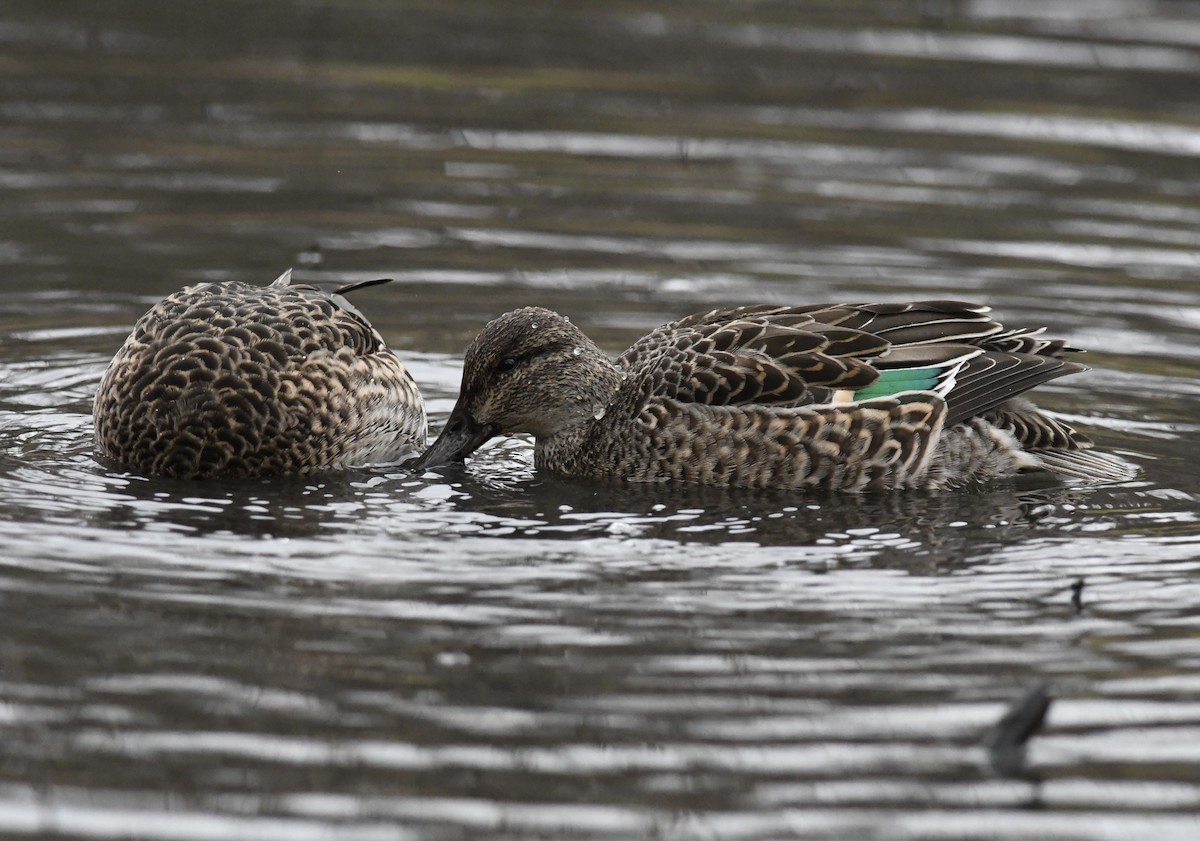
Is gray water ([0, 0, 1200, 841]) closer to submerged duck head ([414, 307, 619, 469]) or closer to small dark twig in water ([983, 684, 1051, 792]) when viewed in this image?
small dark twig in water ([983, 684, 1051, 792])

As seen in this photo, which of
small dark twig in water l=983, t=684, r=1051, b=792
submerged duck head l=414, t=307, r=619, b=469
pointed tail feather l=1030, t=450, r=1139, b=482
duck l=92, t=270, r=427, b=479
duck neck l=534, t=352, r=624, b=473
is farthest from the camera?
duck neck l=534, t=352, r=624, b=473

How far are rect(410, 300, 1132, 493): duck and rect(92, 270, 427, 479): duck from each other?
49cm

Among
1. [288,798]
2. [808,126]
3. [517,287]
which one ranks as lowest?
[288,798]

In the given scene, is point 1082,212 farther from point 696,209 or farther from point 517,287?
point 517,287

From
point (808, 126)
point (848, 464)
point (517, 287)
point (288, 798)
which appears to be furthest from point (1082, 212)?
point (288, 798)

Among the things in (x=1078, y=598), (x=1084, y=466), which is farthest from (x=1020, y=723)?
(x=1084, y=466)

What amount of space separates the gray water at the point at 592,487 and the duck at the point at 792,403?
7.9 inches

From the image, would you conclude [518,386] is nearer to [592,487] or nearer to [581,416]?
[581,416]

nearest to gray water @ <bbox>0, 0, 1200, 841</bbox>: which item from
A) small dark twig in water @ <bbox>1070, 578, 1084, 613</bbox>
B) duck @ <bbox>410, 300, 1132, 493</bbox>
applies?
small dark twig in water @ <bbox>1070, 578, 1084, 613</bbox>

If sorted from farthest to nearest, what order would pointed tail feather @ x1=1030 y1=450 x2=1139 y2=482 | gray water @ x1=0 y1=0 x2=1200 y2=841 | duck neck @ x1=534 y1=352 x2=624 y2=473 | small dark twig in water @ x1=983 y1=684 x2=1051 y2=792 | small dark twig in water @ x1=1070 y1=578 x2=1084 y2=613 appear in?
duck neck @ x1=534 y1=352 x2=624 y2=473 → pointed tail feather @ x1=1030 y1=450 x2=1139 y2=482 → small dark twig in water @ x1=1070 y1=578 x2=1084 y2=613 → small dark twig in water @ x1=983 y1=684 x2=1051 y2=792 → gray water @ x1=0 y1=0 x2=1200 y2=841

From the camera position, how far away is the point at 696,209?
1431cm

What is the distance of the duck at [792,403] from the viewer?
9586 millimetres

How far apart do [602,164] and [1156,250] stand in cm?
408

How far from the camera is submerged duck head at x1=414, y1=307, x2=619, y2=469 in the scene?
391 inches
